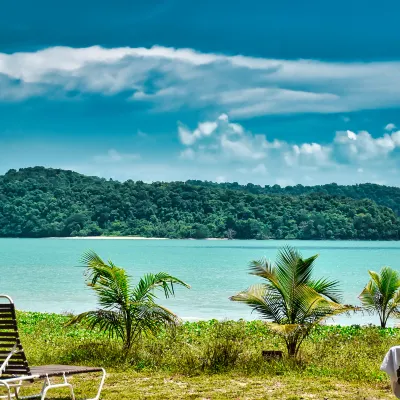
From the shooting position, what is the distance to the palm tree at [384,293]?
17.2 meters

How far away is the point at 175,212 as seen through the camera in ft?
369

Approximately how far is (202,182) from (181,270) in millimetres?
74274

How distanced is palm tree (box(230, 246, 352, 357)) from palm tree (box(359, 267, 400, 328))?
6.29 m

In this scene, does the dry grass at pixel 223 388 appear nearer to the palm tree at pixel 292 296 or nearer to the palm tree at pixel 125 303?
the palm tree at pixel 125 303

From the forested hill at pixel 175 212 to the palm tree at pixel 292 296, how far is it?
97.8m

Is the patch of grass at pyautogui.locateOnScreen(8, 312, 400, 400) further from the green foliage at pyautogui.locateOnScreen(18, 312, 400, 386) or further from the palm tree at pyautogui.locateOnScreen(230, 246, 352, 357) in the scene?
the palm tree at pyautogui.locateOnScreen(230, 246, 352, 357)

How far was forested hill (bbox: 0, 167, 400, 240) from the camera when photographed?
110 metres

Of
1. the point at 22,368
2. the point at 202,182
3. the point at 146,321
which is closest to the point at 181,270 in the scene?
the point at 146,321

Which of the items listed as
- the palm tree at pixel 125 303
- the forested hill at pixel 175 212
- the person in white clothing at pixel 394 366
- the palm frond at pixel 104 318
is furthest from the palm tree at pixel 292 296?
the forested hill at pixel 175 212

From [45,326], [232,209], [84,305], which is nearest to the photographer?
[45,326]

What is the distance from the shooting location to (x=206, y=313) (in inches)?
1081

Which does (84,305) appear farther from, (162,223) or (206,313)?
(162,223)

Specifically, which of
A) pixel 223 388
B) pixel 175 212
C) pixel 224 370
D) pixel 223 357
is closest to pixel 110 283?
pixel 223 357

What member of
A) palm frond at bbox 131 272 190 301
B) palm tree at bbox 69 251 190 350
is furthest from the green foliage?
palm frond at bbox 131 272 190 301
